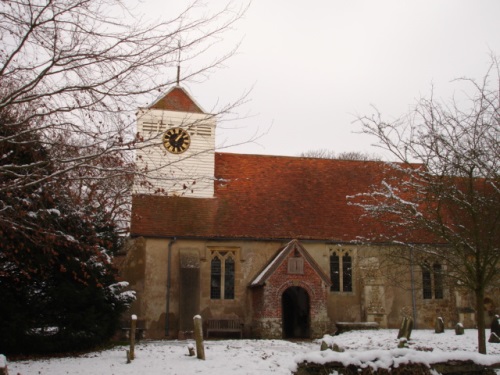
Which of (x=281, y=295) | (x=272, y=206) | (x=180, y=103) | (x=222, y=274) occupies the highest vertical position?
(x=180, y=103)

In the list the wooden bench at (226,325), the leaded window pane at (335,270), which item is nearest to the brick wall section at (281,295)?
the wooden bench at (226,325)

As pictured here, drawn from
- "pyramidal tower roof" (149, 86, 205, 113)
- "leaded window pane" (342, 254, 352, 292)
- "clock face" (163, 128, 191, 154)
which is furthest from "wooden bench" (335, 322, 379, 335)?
"pyramidal tower roof" (149, 86, 205, 113)

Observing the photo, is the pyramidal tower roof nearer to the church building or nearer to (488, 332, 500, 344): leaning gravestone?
the church building

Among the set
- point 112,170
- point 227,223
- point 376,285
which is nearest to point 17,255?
point 112,170

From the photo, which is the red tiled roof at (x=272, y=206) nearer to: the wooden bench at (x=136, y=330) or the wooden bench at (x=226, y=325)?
the wooden bench at (x=226, y=325)

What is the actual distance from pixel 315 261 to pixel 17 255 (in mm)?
12709

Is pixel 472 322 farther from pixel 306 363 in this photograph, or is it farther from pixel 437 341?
pixel 306 363

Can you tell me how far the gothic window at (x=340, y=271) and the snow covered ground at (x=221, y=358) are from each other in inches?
182

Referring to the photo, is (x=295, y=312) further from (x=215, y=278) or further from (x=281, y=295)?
Result: (x=215, y=278)

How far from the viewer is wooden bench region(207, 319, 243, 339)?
71.6 ft

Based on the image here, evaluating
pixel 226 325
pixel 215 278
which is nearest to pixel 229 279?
pixel 215 278

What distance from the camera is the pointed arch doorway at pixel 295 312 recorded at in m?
24.0

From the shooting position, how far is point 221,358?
14188 millimetres

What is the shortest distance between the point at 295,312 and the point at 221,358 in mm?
11071
